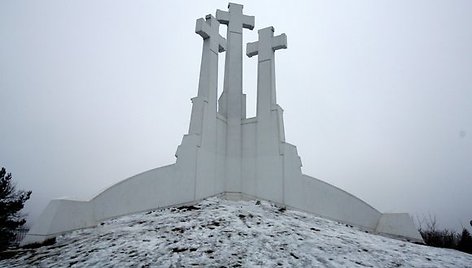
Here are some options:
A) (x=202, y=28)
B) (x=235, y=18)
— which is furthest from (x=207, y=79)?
(x=235, y=18)

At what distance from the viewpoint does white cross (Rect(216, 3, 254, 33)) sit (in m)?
13.6

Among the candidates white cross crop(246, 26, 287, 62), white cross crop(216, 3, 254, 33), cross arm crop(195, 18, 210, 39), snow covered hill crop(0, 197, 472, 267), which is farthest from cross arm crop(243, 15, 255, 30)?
snow covered hill crop(0, 197, 472, 267)

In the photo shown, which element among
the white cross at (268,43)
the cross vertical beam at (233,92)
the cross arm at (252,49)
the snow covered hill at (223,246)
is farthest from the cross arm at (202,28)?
the snow covered hill at (223,246)

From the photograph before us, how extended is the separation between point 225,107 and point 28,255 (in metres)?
7.88

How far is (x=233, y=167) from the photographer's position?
39.3 ft

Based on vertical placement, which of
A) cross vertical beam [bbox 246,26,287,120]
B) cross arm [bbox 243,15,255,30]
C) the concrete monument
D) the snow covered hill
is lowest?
the snow covered hill

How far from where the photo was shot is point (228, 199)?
1126 cm

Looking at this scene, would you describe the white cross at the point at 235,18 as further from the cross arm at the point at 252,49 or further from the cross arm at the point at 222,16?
the cross arm at the point at 252,49

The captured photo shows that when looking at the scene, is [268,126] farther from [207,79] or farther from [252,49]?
[252,49]

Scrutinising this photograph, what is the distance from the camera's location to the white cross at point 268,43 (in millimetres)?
12656

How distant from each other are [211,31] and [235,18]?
1.77 metres

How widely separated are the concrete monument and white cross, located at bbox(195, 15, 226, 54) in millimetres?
36

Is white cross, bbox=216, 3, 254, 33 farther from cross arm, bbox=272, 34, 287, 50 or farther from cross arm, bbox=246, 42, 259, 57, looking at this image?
cross arm, bbox=272, 34, 287, 50

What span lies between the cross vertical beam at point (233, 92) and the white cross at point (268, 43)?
0.89 meters
